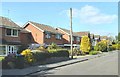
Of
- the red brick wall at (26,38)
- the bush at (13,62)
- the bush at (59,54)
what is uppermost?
the red brick wall at (26,38)

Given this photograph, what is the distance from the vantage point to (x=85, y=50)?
57.9m

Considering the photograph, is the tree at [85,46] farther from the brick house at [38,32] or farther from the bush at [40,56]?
the bush at [40,56]

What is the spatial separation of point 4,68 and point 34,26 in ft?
111

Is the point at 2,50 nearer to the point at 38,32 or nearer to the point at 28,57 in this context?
the point at 38,32

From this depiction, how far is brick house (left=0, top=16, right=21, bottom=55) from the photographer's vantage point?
4034 centimetres

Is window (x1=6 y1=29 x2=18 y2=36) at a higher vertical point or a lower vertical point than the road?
higher

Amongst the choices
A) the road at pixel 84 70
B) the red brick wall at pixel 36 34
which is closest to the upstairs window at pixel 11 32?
the red brick wall at pixel 36 34

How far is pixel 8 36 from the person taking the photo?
4128 cm

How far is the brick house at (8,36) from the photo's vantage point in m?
40.3

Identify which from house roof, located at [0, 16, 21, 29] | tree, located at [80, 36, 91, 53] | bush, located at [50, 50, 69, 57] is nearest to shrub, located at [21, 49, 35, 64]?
bush, located at [50, 50, 69, 57]

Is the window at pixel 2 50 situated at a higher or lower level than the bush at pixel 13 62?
higher

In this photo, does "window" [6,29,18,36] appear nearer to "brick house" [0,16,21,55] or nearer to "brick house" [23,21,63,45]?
"brick house" [0,16,21,55]

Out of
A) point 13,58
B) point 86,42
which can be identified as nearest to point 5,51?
point 13,58

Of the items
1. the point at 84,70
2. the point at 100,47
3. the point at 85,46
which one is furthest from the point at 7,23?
the point at 100,47
